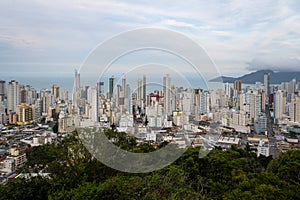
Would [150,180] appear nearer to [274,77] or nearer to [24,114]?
[274,77]

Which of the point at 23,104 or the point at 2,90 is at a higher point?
the point at 2,90

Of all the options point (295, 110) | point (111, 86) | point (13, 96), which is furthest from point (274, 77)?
point (111, 86)

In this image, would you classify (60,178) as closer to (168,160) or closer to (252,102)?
(168,160)

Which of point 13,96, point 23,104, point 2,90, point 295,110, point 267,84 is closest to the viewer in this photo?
point 295,110

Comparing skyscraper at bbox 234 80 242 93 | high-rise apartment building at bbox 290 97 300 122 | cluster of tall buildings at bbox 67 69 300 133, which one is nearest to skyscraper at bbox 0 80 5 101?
skyscraper at bbox 234 80 242 93

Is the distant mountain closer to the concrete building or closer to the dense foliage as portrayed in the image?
the dense foliage

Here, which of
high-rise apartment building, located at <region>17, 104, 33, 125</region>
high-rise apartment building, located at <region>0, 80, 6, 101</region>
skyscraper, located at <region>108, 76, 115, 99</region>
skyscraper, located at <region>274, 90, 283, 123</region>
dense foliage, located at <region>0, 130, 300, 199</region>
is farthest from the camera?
high-rise apartment building, located at <region>17, 104, 33, 125</region>
